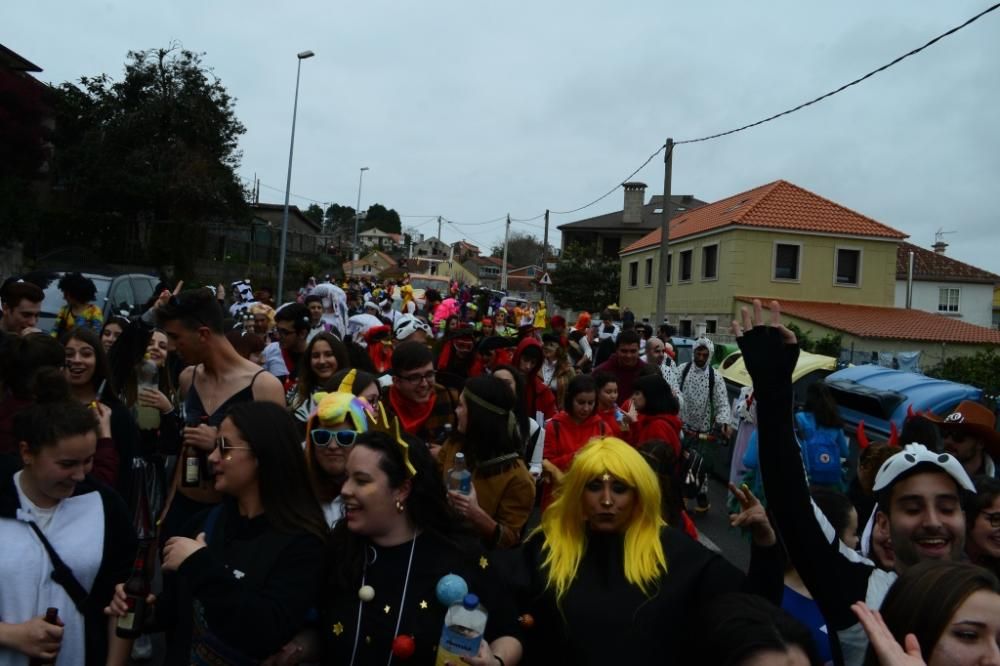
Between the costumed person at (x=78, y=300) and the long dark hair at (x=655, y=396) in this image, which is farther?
the costumed person at (x=78, y=300)

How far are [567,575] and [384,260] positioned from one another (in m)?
111

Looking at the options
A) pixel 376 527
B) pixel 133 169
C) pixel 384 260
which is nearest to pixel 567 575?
pixel 376 527

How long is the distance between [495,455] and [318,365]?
6.43 ft

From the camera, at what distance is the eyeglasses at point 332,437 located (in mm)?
3152

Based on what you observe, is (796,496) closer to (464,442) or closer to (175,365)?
(464,442)

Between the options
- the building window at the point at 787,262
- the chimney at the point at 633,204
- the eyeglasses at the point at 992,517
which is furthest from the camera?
the chimney at the point at 633,204

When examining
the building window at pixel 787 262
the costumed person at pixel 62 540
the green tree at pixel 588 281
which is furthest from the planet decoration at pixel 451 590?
the green tree at pixel 588 281

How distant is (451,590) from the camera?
2502 mm

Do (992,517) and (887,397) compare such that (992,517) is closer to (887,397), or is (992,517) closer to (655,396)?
(655,396)

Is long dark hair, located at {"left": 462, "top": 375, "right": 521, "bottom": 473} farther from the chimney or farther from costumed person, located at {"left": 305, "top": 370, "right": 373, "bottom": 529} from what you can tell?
the chimney

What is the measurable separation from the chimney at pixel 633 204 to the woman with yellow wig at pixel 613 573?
58.9m

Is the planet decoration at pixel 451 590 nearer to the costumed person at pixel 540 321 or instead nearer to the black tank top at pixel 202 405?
the black tank top at pixel 202 405

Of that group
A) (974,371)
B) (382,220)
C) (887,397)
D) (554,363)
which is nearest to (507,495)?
(554,363)

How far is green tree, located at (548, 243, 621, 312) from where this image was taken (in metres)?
50.3
